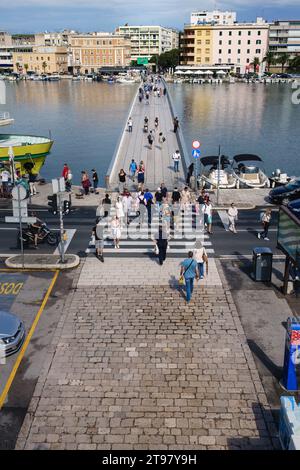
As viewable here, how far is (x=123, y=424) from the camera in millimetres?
9531

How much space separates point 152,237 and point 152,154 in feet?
53.8

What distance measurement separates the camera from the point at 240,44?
512 feet

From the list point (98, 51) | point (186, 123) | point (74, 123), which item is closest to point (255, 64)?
point (98, 51)

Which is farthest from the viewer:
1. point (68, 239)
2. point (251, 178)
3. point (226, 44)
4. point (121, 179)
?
point (226, 44)

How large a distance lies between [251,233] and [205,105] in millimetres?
81073

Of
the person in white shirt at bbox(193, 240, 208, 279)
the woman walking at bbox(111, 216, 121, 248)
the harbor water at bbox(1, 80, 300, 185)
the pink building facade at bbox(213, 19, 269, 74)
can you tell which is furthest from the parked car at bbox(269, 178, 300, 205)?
the pink building facade at bbox(213, 19, 269, 74)

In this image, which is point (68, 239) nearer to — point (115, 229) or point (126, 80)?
point (115, 229)

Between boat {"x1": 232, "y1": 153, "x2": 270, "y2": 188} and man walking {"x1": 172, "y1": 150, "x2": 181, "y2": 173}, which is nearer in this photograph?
man walking {"x1": 172, "y1": 150, "x2": 181, "y2": 173}

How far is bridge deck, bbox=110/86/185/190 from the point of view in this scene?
3023 centimetres

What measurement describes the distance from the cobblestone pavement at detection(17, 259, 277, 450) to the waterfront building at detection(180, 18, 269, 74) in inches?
5917

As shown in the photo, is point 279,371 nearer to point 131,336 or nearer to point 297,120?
point 131,336

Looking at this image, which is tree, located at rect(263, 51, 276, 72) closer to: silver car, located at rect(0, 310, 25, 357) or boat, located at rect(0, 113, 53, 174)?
boat, located at rect(0, 113, 53, 174)

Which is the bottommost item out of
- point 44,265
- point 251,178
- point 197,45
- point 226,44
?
point 251,178

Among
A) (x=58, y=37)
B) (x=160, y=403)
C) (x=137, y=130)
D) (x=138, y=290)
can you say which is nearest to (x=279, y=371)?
(x=160, y=403)
